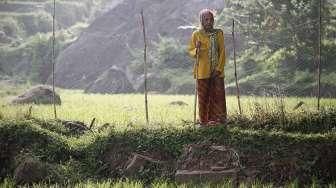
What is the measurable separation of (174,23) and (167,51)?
727 centimetres

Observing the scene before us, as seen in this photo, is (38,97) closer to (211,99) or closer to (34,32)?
(211,99)

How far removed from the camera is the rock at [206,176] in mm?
8234

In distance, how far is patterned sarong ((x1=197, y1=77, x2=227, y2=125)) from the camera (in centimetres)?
1031

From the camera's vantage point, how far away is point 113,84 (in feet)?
114

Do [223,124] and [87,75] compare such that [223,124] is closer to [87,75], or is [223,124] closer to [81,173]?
[81,173]

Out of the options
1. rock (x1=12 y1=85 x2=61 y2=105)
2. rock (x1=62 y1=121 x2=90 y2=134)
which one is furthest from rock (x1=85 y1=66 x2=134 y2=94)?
rock (x1=62 y1=121 x2=90 y2=134)

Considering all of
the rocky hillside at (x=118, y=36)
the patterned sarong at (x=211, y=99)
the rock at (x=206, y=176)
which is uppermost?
the rocky hillside at (x=118, y=36)

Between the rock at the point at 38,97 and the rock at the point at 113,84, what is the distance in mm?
11500

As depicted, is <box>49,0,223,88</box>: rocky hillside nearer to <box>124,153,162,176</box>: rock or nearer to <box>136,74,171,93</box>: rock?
<box>136,74,171,93</box>: rock

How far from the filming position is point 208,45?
1029 cm

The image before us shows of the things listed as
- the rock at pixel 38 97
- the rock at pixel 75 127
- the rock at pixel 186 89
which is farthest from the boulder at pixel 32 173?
the rock at pixel 186 89

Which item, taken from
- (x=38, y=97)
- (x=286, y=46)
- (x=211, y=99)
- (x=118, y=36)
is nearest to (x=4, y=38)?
(x=118, y=36)

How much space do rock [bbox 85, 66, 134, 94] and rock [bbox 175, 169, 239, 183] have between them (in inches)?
1008

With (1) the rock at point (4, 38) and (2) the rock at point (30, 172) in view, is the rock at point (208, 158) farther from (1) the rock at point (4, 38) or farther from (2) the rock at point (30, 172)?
(1) the rock at point (4, 38)
